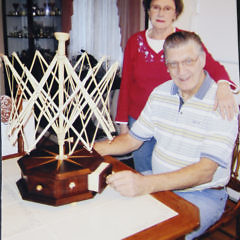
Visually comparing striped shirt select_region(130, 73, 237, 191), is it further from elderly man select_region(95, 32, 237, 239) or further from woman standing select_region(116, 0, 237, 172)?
woman standing select_region(116, 0, 237, 172)

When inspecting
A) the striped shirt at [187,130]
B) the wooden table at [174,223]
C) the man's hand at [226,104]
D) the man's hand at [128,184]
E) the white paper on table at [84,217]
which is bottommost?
the wooden table at [174,223]

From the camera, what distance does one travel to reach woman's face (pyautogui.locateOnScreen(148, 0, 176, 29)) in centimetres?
181

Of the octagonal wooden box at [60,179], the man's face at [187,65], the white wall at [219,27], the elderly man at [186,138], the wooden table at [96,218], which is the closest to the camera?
the wooden table at [96,218]

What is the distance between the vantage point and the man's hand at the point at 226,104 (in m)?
1.22

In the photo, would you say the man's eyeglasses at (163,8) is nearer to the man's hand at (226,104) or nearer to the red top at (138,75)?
the red top at (138,75)

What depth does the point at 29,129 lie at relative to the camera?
2.04m

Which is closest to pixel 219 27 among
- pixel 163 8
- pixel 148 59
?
pixel 163 8

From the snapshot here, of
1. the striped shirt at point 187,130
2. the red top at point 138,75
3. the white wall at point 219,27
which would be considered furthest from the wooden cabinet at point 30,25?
the striped shirt at point 187,130

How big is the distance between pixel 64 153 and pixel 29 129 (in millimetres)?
979

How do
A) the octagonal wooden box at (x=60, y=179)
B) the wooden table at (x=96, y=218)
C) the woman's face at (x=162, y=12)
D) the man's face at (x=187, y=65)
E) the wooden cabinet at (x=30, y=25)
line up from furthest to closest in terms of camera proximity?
the wooden cabinet at (x=30, y=25)
the woman's face at (x=162, y=12)
the man's face at (x=187, y=65)
the octagonal wooden box at (x=60, y=179)
the wooden table at (x=96, y=218)

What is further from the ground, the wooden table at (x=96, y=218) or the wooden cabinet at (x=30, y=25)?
the wooden cabinet at (x=30, y=25)

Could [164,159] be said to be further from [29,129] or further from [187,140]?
[29,129]

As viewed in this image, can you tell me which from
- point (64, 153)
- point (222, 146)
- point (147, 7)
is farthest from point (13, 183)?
point (147, 7)

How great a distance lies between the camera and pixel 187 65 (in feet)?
4.28
